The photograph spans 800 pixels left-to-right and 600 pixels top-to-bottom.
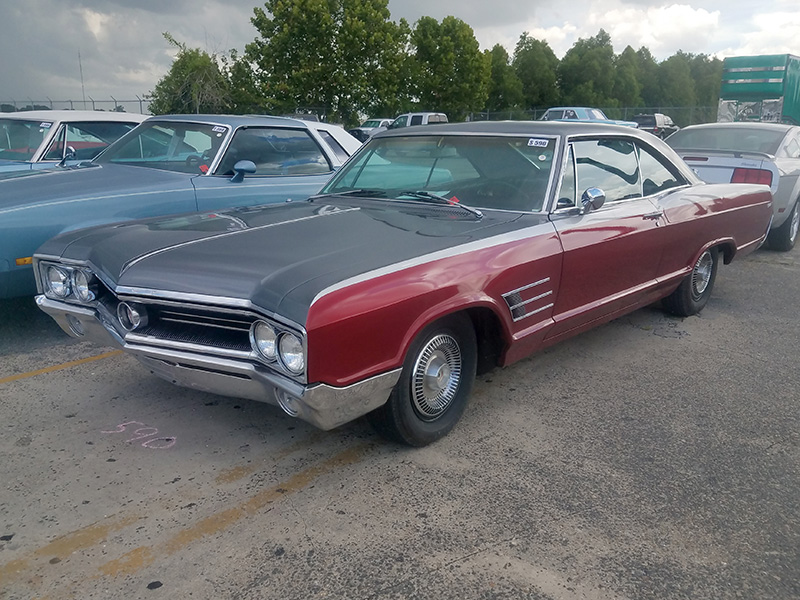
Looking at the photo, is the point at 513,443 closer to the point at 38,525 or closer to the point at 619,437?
the point at 619,437

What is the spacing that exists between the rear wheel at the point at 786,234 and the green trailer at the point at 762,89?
1665 cm

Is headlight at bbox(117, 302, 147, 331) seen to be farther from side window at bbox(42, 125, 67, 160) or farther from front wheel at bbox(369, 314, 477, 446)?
side window at bbox(42, 125, 67, 160)

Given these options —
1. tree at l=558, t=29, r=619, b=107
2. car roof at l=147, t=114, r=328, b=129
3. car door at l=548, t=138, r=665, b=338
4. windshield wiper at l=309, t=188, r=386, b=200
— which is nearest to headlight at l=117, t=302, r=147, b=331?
windshield wiper at l=309, t=188, r=386, b=200

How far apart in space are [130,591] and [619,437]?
2.40m

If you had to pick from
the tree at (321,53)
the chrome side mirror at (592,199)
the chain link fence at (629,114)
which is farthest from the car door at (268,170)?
the chain link fence at (629,114)

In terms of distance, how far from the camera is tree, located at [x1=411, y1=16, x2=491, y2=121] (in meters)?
40.5

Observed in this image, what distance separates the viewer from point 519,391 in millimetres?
4211

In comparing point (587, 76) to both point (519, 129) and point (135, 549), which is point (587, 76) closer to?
point (519, 129)

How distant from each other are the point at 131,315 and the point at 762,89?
25.3m

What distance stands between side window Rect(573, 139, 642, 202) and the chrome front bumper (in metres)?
2.00

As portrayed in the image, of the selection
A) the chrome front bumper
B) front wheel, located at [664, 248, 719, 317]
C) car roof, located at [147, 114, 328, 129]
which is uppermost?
car roof, located at [147, 114, 328, 129]

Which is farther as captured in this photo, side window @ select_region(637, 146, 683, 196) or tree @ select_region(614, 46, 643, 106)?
tree @ select_region(614, 46, 643, 106)

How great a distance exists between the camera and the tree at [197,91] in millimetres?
29422

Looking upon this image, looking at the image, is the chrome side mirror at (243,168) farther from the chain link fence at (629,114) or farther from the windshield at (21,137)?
the chain link fence at (629,114)
